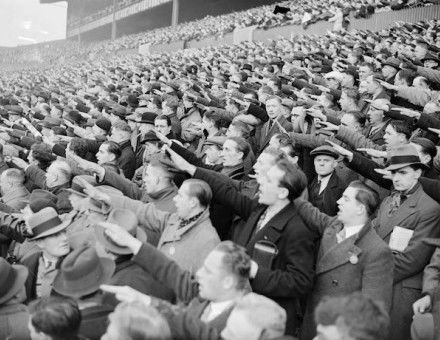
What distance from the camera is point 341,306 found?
2.14m

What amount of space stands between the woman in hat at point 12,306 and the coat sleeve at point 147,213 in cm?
111

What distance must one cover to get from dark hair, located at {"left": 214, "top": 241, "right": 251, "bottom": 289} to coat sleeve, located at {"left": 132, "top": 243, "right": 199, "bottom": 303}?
1.40 feet

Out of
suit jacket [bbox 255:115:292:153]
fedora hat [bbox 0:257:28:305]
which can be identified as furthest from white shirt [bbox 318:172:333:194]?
fedora hat [bbox 0:257:28:305]

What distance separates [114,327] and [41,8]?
10539 cm

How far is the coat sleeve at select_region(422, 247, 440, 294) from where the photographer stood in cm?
356

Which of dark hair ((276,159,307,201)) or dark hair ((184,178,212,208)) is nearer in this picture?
dark hair ((276,159,307,201))

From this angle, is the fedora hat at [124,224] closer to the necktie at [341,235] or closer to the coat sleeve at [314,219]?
the coat sleeve at [314,219]

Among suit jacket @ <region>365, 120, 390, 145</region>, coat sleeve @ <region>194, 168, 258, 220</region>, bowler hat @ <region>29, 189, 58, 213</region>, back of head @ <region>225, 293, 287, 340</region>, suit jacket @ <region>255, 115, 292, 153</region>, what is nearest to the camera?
back of head @ <region>225, 293, 287, 340</region>

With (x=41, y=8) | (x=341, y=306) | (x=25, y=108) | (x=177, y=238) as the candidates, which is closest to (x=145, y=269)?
(x=177, y=238)

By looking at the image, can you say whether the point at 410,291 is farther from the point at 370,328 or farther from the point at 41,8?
the point at 41,8

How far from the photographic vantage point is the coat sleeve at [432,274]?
3559 millimetres

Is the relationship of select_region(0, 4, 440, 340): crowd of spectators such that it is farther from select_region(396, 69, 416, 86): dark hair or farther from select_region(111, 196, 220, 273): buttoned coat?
select_region(396, 69, 416, 86): dark hair

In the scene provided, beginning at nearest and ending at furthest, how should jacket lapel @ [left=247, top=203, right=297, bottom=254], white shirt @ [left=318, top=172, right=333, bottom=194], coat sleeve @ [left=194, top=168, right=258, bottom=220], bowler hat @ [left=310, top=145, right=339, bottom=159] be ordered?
1. jacket lapel @ [left=247, top=203, right=297, bottom=254]
2. coat sleeve @ [left=194, top=168, right=258, bottom=220]
3. bowler hat @ [left=310, top=145, right=339, bottom=159]
4. white shirt @ [left=318, top=172, right=333, bottom=194]

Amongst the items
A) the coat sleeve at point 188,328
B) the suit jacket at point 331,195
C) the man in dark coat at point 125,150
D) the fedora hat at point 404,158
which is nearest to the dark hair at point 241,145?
the suit jacket at point 331,195
